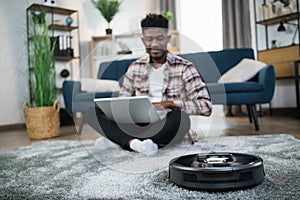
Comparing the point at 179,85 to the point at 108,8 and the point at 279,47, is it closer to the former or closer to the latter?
the point at 279,47

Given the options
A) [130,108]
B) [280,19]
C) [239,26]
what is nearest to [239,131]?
[130,108]

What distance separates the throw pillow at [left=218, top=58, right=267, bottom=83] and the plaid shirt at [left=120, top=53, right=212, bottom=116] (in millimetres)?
1078

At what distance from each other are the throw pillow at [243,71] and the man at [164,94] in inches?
42.5

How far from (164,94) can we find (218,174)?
497mm

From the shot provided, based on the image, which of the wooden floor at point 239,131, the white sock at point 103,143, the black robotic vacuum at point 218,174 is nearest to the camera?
the black robotic vacuum at point 218,174

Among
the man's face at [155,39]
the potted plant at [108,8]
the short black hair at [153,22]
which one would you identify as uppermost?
the potted plant at [108,8]

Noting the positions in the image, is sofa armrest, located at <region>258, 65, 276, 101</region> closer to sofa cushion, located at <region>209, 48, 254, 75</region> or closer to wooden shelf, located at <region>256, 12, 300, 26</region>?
sofa cushion, located at <region>209, 48, 254, 75</region>

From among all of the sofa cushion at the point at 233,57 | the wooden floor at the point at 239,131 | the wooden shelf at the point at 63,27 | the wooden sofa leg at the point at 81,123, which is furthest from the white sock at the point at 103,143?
the wooden shelf at the point at 63,27

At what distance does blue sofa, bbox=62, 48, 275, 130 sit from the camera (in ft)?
3.52

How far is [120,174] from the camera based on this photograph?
1.00 metres

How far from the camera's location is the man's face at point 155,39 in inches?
38.9

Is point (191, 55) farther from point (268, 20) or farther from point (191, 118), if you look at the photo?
point (268, 20)

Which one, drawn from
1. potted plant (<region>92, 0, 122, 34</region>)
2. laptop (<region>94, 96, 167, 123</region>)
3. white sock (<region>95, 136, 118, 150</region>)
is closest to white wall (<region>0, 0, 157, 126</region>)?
potted plant (<region>92, 0, 122, 34</region>)

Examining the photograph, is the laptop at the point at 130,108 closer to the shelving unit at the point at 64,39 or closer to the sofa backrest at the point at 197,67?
the sofa backrest at the point at 197,67
